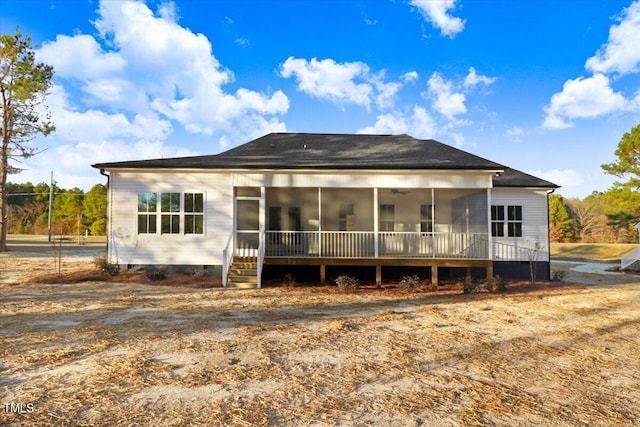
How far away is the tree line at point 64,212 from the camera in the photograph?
176ft

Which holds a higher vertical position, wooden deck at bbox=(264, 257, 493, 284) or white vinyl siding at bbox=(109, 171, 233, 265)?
white vinyl siding at bbox=(109, 171, 233, 265)

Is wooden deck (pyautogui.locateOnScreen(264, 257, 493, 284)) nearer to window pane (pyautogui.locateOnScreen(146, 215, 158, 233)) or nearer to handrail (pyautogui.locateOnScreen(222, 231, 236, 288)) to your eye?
handrail (pyautogui.locateOnScreen(222, 231, 236, 288))

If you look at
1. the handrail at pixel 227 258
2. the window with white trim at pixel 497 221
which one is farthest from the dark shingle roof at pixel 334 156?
the handrail at pixel 227 258

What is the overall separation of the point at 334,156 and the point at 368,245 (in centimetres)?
472

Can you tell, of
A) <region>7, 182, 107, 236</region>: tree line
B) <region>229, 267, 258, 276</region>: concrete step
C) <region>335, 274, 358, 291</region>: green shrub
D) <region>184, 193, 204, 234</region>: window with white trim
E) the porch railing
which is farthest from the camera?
<region>7, 182, 107, 236</region>: tree line

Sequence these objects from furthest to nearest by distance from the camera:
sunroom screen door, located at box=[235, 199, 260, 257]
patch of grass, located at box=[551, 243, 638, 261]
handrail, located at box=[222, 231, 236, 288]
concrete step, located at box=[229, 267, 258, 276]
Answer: patch of grass, located at box=[551, 243, 638, 261] < sunroom screen door, located at box=[235, 199, 260, 257] < concrete step, located at box=[229, 267, 258, 276] < handrail, located at box=[222, 231, 236, 288]

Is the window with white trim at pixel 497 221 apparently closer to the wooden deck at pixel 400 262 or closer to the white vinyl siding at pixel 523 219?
the white vinyl siding at pixel 523 219

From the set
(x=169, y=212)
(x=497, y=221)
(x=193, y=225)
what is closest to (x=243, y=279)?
(x=193, y=225)

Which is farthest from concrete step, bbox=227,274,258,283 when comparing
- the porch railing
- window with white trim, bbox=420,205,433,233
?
window with white trim, bbox=420,205,433,233

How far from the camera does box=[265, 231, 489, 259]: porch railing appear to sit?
1302 centimetres

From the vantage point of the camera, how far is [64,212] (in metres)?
56.7

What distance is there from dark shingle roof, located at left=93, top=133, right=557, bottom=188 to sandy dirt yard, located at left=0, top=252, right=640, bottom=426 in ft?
17.7

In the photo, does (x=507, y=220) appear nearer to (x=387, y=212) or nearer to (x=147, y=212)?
(x=387, y=212)

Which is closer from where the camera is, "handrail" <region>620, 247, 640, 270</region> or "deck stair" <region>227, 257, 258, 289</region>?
"deck stair" <region>227, 257, 258, 289</region>
